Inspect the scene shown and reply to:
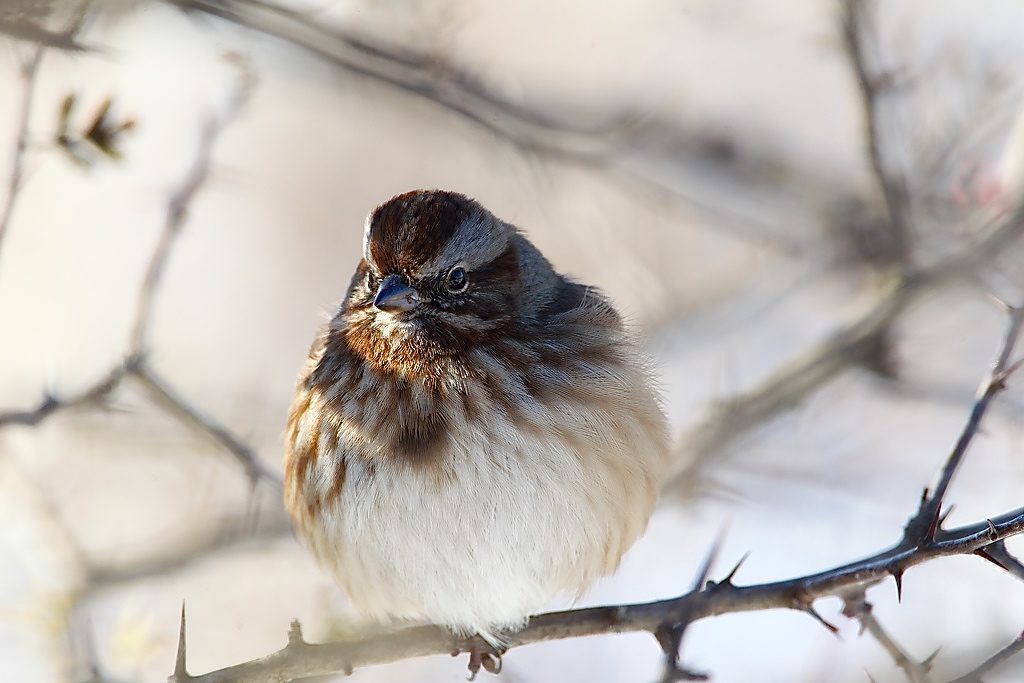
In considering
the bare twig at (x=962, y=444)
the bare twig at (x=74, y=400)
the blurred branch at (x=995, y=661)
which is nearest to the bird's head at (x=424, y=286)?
the bare twig at (x=74, y=400)

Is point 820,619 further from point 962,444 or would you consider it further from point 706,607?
point 962,444

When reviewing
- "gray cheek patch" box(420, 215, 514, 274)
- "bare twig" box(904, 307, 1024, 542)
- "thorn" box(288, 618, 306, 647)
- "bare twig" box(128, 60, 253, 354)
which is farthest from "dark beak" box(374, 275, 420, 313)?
"bare twig" box(904, 307, 1024, 542)

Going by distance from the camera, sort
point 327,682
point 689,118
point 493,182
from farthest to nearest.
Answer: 1. point 689,118
2. point 493,182
3. point 327,682

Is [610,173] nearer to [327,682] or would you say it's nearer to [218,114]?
[218,114]

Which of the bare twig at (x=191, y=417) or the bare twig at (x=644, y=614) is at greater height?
the bare twig at (x=191, y=417)

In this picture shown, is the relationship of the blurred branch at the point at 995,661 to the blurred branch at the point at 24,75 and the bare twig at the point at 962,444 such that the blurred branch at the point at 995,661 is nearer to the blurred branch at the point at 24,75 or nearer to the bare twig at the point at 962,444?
the bare twig at the point at 962,444

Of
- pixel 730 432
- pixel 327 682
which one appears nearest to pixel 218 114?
pixel 327 682
